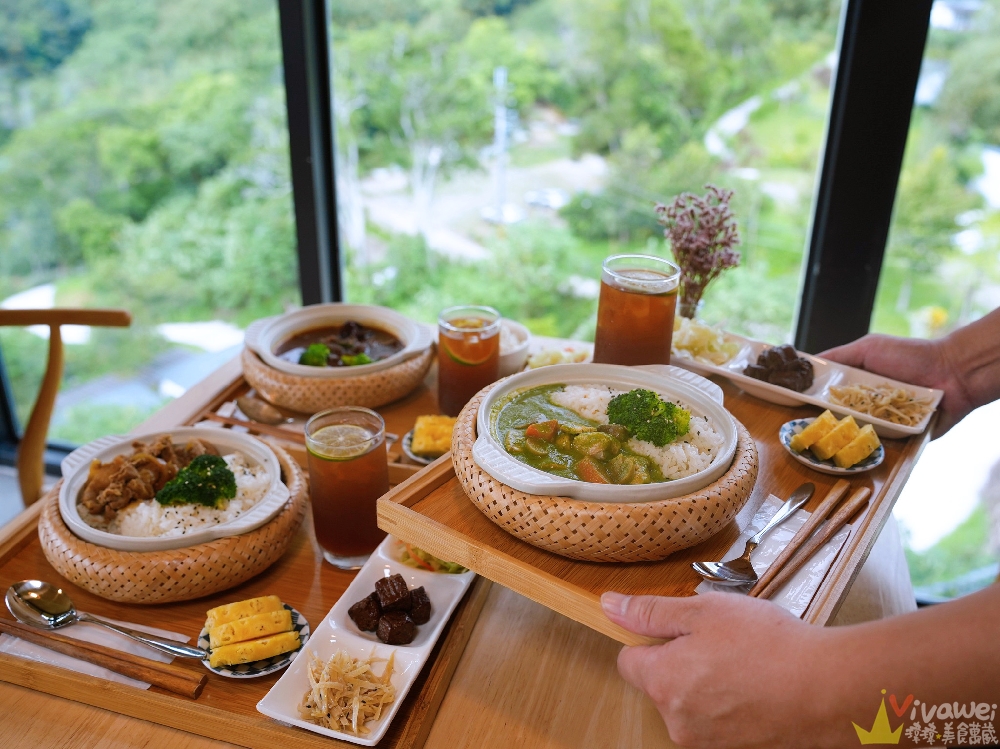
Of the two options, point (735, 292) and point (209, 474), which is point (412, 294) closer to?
point (735, 292)

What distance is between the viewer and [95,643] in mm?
1446

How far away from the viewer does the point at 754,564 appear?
1.39 m

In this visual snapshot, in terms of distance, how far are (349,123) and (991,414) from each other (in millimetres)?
2903

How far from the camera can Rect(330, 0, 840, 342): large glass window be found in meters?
3.13

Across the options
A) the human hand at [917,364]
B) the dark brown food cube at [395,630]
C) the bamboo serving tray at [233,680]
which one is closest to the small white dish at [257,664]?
the bamboo serving tray at [233,680]

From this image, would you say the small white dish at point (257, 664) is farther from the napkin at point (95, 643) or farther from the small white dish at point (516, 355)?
the small white dish at point (516, 355)

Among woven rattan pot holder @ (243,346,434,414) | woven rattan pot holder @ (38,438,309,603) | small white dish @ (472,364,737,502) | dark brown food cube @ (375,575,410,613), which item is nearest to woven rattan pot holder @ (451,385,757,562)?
small white dish @ (472,364,737,502)

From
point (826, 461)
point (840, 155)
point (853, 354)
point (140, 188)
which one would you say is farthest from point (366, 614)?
point (140, 188)

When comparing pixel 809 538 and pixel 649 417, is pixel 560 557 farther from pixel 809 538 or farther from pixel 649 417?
pixel 809 538

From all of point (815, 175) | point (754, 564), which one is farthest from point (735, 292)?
point (754, 564)

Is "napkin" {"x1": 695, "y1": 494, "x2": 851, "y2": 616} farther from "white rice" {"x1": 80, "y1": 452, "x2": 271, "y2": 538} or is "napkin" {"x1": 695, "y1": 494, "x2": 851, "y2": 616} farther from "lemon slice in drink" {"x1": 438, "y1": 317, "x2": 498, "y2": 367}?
"white rice" {"x1": 80, "y1": 452, "x2": 271, "y2": 538}

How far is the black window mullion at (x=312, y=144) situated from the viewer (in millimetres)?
3051

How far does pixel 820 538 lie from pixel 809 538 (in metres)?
0.02

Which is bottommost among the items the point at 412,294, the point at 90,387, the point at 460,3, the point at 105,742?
the point at 90,387
